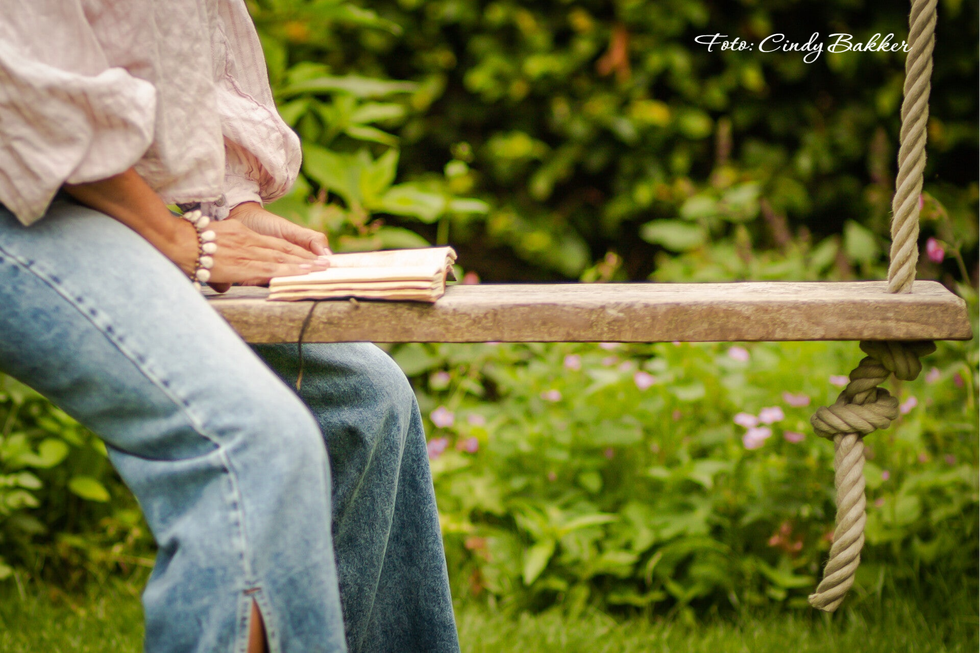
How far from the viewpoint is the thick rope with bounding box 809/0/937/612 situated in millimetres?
1271

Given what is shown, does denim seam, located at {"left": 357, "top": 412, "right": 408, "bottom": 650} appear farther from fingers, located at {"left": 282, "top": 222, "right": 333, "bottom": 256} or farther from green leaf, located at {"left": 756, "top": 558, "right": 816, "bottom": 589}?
green leaf, located at {"left": 756, "top": 558, "right": 816, "bottom": 589}

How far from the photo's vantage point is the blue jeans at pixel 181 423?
0.89 meters

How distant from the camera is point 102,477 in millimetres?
2350

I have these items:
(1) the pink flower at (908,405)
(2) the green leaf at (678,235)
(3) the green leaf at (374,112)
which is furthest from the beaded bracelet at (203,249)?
(2) the green leaf at (678,235)

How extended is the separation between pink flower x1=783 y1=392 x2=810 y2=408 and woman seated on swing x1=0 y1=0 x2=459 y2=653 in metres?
1.59

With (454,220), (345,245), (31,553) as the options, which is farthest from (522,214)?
(31,553)

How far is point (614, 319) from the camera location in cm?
121

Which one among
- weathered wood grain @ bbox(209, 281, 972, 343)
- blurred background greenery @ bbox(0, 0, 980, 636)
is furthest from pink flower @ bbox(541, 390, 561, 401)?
weathered wood grain @ bbox(209, 281, 972, 343)

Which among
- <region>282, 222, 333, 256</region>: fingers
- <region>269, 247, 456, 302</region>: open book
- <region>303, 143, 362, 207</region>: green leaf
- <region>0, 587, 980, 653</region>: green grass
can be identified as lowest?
<region>0, 587, 980, 653</region>: green grass

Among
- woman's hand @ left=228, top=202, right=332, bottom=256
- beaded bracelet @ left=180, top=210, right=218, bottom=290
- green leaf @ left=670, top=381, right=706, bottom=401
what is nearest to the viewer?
beaded bracelet @ left=180, top=210, right=218, bottom=290

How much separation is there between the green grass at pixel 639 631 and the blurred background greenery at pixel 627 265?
0.06 metres

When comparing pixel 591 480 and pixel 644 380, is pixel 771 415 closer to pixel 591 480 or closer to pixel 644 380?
pixel 644 380

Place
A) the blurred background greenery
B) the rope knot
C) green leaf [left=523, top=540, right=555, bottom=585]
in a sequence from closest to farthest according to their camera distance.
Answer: the rope knot, green leaf [left=523, top=540, right=555, bottom=585], the blurred background greenery

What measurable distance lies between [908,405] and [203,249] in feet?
6.21
